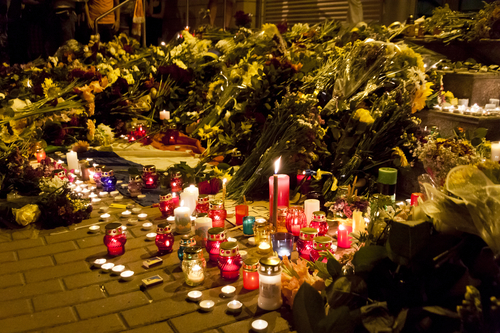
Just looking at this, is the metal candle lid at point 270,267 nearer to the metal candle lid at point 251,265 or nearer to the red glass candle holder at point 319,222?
the metal candle lid at point 251,265

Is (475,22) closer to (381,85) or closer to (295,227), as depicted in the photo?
(381,85)

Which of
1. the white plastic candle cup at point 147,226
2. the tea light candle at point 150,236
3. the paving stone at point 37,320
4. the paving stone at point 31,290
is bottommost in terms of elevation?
the paving stone at point 37,320

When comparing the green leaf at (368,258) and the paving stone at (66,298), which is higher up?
the green leaf at (368,258)

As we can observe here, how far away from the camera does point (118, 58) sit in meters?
5.88

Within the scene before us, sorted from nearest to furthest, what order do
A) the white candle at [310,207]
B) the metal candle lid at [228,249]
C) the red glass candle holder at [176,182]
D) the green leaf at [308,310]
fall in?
the green leaf at [308,310], the metal candle lid at [228,249], the white candle at [310,207], the red glass candle holder at [176,182]

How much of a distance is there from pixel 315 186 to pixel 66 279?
6.03ft

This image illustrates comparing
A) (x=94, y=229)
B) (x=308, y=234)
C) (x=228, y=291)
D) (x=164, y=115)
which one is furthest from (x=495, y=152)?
(x=164, y=115)

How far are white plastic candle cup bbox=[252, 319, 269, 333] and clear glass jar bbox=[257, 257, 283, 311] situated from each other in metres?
0.13

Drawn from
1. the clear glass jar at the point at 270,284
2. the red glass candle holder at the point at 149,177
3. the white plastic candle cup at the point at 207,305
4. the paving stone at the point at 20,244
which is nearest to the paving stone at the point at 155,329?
the white plastic candle cup at the point at 207,305

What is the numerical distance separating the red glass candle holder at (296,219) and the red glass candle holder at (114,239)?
1005 mm

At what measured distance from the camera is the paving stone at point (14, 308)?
1924 mm

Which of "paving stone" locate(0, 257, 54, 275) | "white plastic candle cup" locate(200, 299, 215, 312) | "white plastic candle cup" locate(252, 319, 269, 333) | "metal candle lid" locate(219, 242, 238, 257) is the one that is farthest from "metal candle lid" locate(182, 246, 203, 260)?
"paving stone" locate(0, 257, 54, 275)

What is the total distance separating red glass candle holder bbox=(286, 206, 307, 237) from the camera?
2619 mm

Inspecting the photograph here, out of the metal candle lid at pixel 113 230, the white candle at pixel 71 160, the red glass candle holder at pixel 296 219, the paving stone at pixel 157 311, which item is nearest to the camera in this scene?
the paving stone at pixel 157 311
